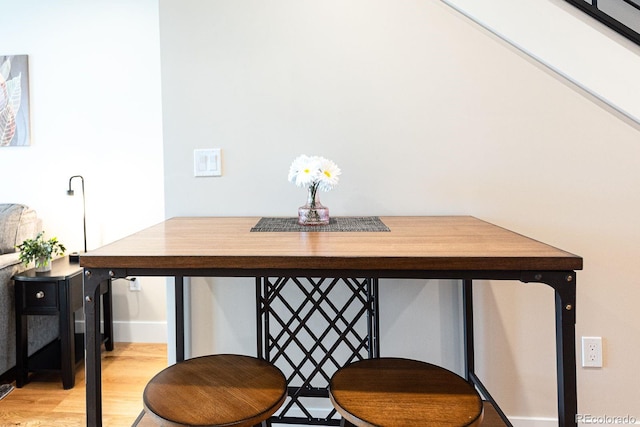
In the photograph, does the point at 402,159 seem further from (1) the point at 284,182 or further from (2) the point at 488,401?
(2) the point at 488,401

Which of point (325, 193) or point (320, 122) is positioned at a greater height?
point (320, 122)

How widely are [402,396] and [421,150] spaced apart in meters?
0.96

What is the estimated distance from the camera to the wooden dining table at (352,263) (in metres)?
0.85

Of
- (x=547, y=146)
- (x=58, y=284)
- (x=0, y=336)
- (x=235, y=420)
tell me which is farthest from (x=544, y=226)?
(x=0, y=336)

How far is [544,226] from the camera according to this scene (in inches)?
60.1

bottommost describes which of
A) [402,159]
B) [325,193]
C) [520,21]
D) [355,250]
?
[355,250]

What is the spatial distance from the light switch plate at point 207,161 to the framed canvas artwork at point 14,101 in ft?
5.39

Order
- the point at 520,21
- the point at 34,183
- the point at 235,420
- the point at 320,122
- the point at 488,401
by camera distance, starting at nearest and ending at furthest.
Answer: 1. the point at 235,420
2. the point at 488,401
3. the point at 520,21
4. the point at 320,122
5. the point at 34,183

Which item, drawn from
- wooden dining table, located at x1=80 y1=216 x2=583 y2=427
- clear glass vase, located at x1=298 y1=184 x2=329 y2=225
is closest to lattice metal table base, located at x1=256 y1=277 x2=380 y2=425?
clear glass vase, located at x1=298 y1=184 x2=329 y2=225

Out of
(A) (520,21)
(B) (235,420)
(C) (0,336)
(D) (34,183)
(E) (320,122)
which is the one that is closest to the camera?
(B) (235,420)

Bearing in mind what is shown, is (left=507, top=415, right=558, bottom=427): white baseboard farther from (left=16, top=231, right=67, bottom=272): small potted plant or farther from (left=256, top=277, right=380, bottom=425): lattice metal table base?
(left=16, top=231, right=67, bottom=272): small potted plant

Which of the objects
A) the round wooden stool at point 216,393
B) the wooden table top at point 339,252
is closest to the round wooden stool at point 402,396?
the round wooden stool at point 216,393

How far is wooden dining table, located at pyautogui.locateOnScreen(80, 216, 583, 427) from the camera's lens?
85 centimetres

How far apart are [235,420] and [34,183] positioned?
8.02 feet
